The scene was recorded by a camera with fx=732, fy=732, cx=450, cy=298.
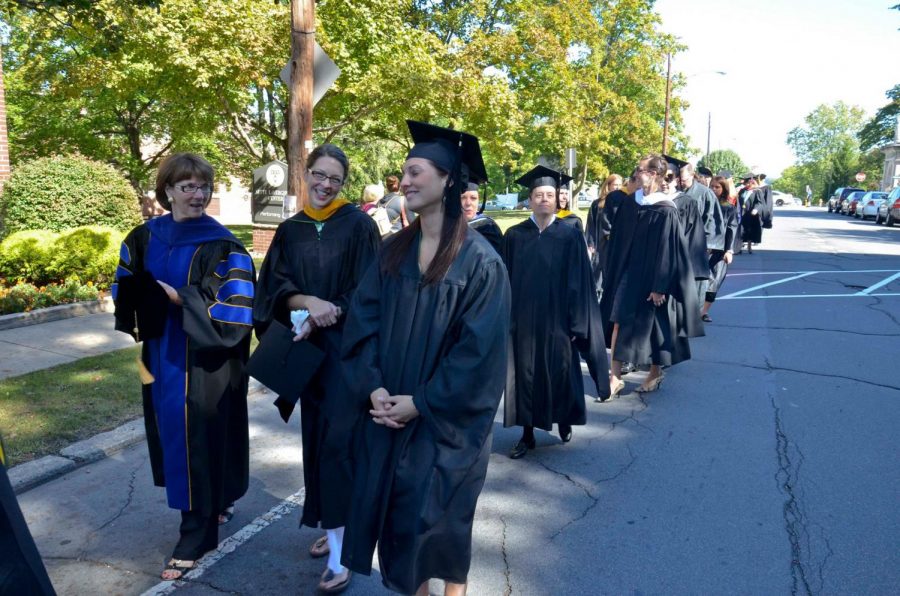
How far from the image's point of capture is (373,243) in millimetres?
3537

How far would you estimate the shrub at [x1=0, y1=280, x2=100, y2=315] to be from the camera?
880cm

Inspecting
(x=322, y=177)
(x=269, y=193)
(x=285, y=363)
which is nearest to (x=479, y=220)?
(x=322, y=177)

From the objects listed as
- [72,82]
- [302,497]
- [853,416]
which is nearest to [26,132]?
[72,82]

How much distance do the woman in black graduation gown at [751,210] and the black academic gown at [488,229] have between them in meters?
11.6

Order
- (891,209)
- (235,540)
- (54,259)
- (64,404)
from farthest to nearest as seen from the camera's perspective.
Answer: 1. (891,209)
2. (54,259)
3. (64,404)
4. (235,540)

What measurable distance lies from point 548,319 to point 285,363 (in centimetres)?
226

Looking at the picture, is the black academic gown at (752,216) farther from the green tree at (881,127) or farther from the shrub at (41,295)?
the green tree at (881,127)

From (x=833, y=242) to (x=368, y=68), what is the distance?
17.5 metres

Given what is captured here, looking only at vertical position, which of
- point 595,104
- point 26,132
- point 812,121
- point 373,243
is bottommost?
point 373,243

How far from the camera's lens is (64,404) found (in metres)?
5.74

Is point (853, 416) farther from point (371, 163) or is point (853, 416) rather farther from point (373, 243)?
point (371, 163)

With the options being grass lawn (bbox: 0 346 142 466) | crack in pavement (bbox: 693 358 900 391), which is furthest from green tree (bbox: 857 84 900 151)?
grass lawn (bbox: 0 346 142 466)

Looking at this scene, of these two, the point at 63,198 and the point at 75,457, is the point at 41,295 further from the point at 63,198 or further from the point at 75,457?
the point at 75,457

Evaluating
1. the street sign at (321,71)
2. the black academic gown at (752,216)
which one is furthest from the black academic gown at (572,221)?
the black academic gown at (752,216)
